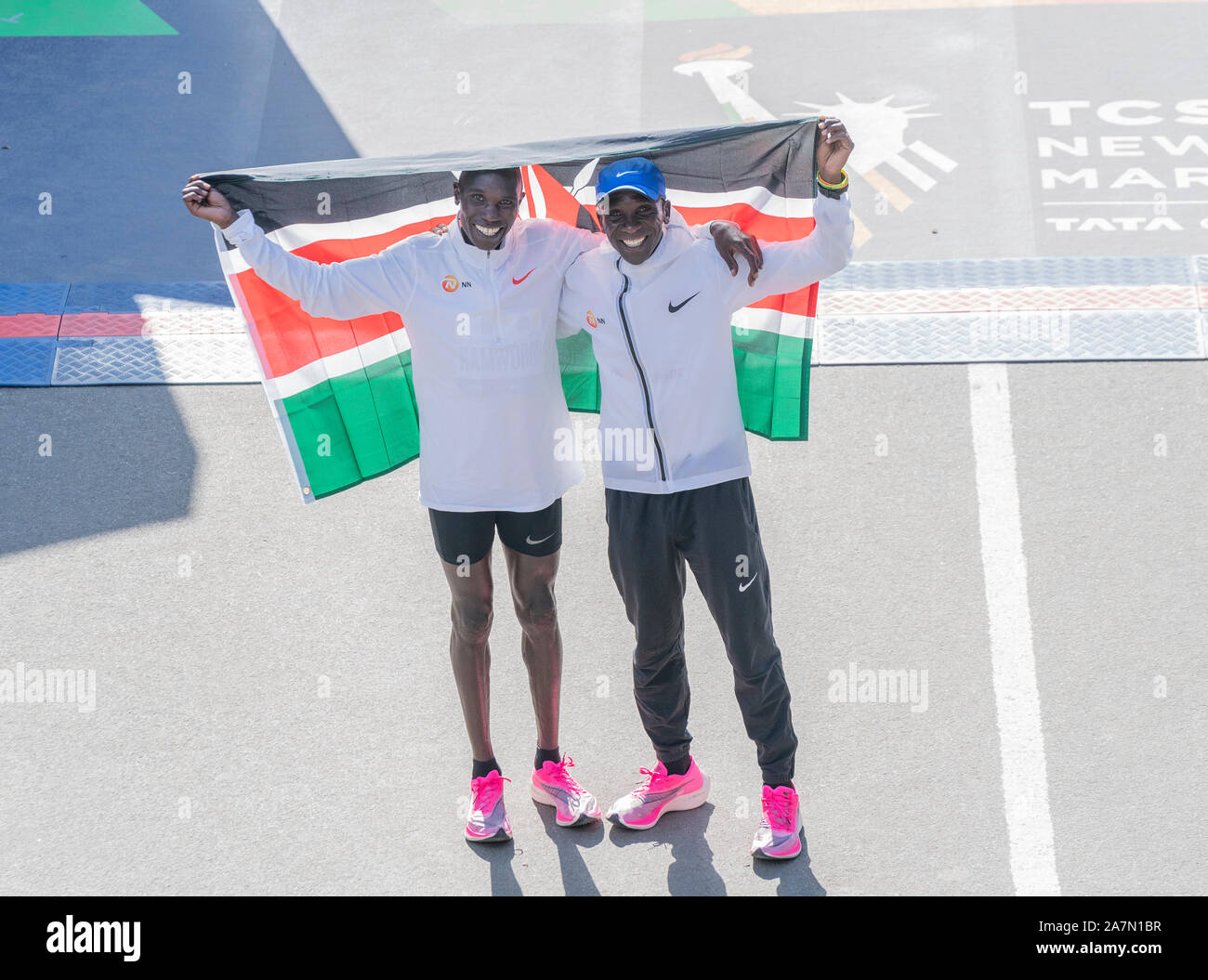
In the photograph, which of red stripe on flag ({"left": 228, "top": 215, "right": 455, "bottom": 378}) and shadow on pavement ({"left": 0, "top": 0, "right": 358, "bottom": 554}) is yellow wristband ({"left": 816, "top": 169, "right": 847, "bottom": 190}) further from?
shadow on pavement ({"left": 0, "top": 0, "right": 358, "bottom": 554})

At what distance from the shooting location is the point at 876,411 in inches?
296

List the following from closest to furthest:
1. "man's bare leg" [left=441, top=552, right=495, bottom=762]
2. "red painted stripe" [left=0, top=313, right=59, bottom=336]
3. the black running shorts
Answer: the black running shorts → "man's bare leg" [left=441, top=552, right=495, bottom=762] → "red painted stripe" [left=0, top=313, right=59, bottom=336]

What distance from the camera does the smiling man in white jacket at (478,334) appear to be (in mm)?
4895

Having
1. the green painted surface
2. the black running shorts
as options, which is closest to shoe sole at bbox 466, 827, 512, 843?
the black running shorts

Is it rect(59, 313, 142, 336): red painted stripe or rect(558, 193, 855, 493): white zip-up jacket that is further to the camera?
rect(59, 313, 142, 336): red painted stripe

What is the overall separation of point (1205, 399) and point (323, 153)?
5.95 metres

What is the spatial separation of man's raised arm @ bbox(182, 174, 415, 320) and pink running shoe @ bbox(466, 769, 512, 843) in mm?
1930

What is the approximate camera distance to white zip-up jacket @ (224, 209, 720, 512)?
4906 mm

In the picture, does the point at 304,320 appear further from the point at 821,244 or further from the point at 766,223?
the point at 821,244

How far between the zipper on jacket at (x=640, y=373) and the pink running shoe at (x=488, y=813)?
4.93 feet

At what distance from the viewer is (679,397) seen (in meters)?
4.93

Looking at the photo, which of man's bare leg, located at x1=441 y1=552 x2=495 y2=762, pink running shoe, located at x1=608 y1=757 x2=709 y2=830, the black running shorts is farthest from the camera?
pink running shoe, located at x1=608 y1=757 x2=709 y2=830

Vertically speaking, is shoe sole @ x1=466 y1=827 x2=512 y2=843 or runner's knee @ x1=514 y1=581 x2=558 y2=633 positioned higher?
runner's knee @ x1=514 y1=581 x2=558 y2=633

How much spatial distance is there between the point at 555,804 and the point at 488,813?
0.28 metres
